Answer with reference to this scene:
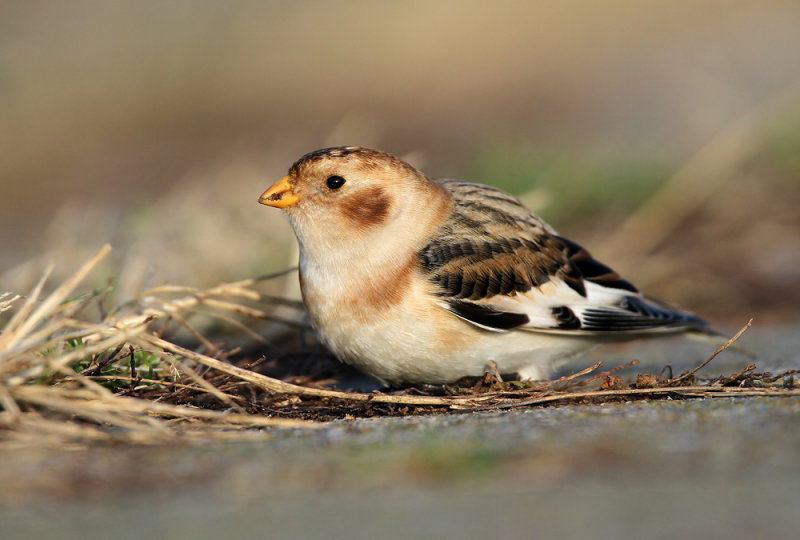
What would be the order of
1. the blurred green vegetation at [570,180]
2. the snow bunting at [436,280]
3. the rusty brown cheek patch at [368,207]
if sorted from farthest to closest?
the blurred green vegetation at [570,180] < the rusty brown cheek patch at [368,207] < the snow bunting at [436,280]

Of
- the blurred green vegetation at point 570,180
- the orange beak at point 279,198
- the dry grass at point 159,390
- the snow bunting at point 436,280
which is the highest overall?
the blurred green vegetation at point 570,180

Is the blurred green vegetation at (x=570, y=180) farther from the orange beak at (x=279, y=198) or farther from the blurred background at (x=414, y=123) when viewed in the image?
the orange beak at (x=279, y=198)

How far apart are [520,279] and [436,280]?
15.8 inches

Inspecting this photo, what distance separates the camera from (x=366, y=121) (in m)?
9.32

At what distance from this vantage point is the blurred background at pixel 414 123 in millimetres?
5164

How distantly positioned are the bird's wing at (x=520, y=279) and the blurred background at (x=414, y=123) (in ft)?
3.33

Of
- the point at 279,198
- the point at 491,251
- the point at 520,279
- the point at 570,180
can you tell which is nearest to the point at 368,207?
the point at 279,198

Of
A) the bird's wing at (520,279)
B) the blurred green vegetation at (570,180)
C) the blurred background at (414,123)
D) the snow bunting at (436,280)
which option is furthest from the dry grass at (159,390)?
the blurred green vegetation at (570,180)

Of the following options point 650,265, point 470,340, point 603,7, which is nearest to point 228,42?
point 603,7

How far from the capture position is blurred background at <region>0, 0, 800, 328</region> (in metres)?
5.16

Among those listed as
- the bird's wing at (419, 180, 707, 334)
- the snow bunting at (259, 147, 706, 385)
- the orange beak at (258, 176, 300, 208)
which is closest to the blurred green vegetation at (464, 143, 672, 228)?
the bird's wing at (419, 180, 707, 334)

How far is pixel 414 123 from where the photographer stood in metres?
10.7

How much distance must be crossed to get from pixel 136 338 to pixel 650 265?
11.2 feet

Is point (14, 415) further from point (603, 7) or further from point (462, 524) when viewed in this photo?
point (603, 7)
